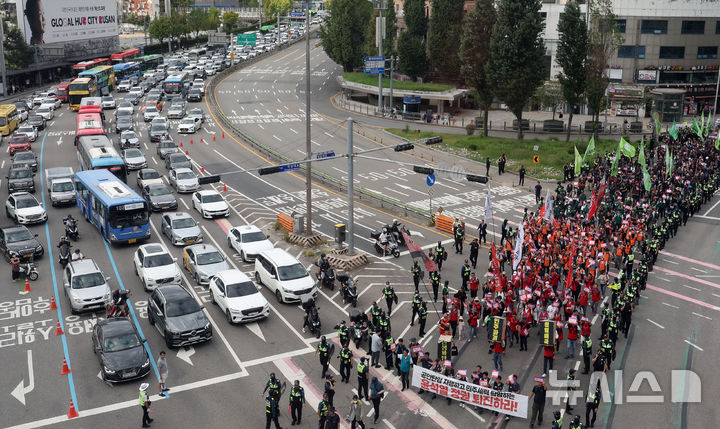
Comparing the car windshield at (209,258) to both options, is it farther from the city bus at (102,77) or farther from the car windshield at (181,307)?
the city bus at (102,77)

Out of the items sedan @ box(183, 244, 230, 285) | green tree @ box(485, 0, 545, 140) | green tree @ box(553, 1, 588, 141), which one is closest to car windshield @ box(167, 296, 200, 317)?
sedan @ box(183, 244, 230, 285)

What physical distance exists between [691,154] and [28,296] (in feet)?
143

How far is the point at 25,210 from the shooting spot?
1563 inches

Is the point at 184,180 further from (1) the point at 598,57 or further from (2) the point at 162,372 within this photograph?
(1) the point at 598,57

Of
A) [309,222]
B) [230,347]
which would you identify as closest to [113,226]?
[309,222]

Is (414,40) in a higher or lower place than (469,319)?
higher

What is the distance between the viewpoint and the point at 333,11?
9644cm

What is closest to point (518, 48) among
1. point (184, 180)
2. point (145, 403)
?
point (184, 180)

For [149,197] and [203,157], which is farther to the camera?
[203,157]

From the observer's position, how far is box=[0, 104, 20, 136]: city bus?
65000 millimetres

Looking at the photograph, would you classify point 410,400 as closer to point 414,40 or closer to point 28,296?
point 28,296

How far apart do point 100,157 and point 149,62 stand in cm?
8275

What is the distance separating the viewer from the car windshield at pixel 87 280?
28.2 metres

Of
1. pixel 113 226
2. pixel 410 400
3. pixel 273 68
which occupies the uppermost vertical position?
pixel 273 68
